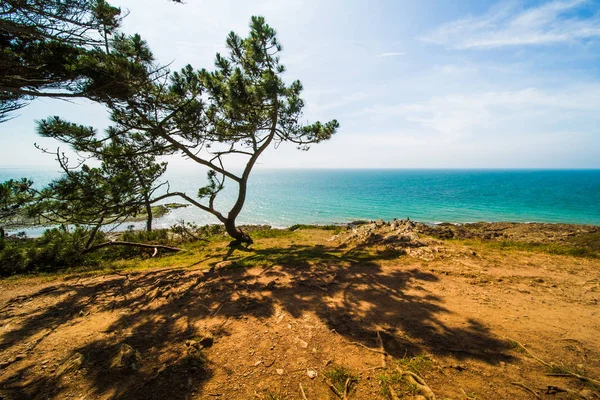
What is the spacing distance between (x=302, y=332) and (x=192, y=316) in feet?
7.98

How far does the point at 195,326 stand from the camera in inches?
192

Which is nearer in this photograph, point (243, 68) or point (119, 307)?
point (119, 307)

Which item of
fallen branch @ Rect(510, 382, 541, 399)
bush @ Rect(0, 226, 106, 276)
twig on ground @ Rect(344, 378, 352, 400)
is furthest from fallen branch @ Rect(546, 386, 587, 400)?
bush @ Rect(0, 226, 106, 276)

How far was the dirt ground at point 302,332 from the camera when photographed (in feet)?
11.1

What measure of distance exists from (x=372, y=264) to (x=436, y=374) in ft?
17.3

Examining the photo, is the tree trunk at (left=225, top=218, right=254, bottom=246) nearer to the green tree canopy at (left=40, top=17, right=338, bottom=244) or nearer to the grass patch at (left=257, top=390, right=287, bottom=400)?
the green tree canopy at (left=40, top=17, right=338, bottom=244)

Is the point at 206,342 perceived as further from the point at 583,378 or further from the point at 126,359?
the point at 583,378

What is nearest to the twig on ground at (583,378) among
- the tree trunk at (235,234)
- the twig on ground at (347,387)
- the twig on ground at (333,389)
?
the twig on ground at (347,387)

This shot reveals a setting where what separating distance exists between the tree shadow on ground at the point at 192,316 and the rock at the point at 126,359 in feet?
0.20

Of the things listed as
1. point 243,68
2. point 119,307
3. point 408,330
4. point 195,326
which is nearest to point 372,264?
point 408,330

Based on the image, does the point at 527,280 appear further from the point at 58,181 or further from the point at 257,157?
the point at 58,181

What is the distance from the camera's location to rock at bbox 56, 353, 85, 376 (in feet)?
11.9

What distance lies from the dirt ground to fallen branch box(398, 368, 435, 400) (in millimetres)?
79

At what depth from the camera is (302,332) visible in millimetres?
4680
